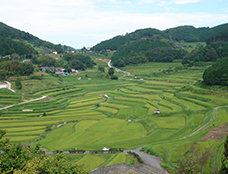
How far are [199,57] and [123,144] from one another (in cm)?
6706

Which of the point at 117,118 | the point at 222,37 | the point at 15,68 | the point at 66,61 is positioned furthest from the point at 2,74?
the point at 222,37

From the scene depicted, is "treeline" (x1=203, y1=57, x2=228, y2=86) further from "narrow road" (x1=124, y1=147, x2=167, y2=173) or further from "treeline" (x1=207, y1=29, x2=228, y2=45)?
"treeline" (x1=207, y1=29, x2=228, y2=45)

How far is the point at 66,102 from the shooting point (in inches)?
1969

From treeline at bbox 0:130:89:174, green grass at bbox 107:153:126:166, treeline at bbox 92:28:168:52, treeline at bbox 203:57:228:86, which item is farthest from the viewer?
treeline at bbox 92:28:168:52

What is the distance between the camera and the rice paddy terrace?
88.4 feet

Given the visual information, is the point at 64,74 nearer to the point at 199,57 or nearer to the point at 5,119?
the point at 5,119

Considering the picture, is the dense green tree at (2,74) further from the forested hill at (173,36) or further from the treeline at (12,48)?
the forested hill at (173,36)

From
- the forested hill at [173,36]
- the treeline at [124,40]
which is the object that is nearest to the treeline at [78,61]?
the treeline at [124,40]

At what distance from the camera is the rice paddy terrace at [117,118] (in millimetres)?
26938

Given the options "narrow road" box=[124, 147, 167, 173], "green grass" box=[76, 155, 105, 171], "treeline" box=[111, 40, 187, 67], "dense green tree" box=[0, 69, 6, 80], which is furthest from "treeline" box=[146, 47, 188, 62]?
"green grass" box=[76, 155, 105, 171]

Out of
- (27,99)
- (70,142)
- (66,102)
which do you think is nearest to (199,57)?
(66,102)

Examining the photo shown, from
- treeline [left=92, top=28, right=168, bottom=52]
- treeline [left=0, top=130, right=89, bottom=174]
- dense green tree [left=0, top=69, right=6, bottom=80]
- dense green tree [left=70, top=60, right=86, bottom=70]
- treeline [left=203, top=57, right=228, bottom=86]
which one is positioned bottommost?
treeline [left=0, top=130, right=89, bottom=174]

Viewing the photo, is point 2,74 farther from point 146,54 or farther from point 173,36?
point 173,36

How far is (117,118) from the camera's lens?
3862 cm
